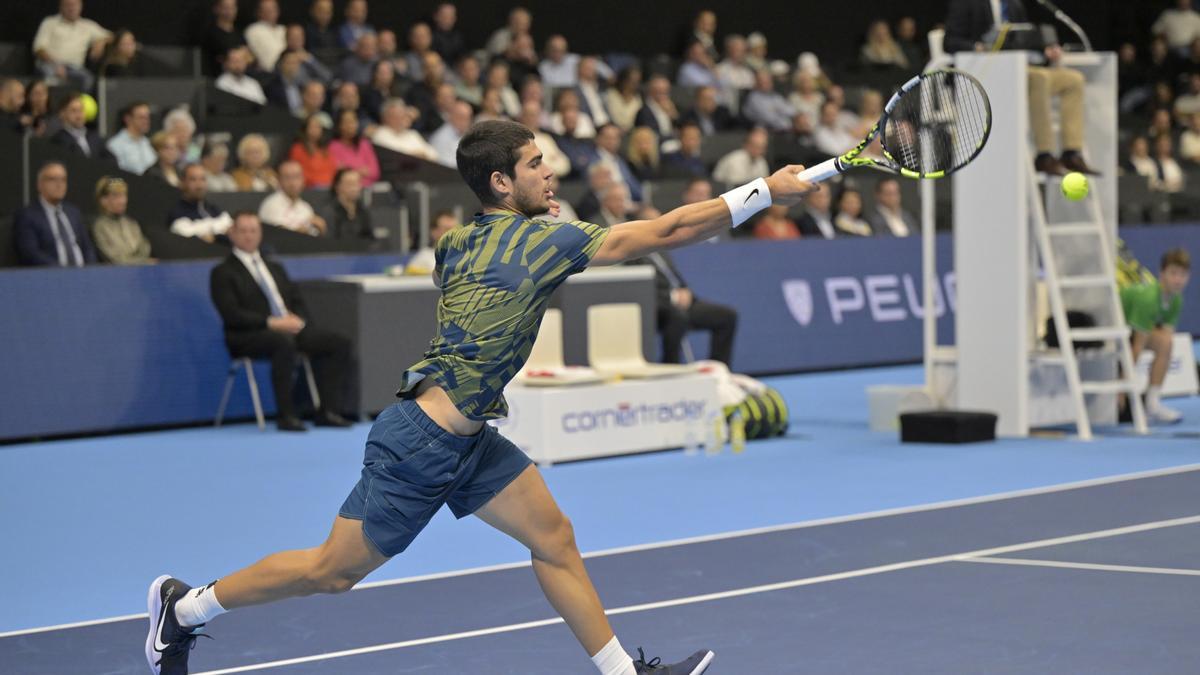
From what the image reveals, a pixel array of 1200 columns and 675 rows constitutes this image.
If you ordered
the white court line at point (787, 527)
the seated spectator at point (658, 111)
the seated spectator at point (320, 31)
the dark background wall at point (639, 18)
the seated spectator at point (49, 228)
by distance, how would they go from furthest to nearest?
the seated spectator at point (658, 111), the dark background wall at point (639, 18), the seated spectator at point (320, 31), the seated spectator at point (49, 228), the white court line at point (787, 527)

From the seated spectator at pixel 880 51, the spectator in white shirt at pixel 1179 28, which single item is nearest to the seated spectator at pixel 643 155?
the seated spectator at pixel 880 51

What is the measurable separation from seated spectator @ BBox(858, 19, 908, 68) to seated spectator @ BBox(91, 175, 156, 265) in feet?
40.7

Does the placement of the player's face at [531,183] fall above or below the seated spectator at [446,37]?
below

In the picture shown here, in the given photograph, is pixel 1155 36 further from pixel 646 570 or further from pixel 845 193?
pixel 646 570

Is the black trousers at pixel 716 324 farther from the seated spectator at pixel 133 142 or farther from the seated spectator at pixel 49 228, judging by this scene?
the seated spectator at pixel 49 228

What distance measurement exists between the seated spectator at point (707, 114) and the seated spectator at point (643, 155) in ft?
4.11

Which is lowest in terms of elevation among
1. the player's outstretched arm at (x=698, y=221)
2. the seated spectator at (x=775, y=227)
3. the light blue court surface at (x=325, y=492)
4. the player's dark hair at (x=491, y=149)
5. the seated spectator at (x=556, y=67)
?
the light blue court surface at (x=325, y=492)

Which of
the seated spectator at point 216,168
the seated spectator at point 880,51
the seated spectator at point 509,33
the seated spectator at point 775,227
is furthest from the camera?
the seated spectator at point 880,51

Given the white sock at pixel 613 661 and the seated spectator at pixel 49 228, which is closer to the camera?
the white sock at pixel 613 661

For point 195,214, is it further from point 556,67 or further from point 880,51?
point 880,51

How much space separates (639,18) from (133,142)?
955cm

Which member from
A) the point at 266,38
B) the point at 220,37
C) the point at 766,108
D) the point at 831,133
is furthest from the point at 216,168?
the point at 831,133

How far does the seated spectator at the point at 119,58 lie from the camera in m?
16.0

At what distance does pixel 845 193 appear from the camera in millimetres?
17500
